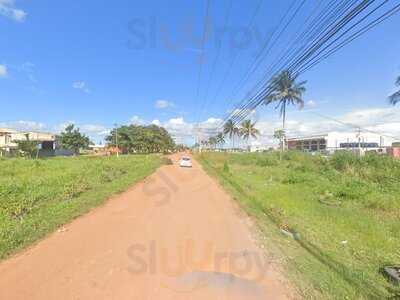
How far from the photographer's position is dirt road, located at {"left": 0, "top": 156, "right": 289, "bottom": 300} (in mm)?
4742

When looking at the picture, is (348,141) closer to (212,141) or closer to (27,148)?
(212,141)

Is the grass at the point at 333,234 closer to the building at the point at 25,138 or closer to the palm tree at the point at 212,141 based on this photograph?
the building at the point at 25,138

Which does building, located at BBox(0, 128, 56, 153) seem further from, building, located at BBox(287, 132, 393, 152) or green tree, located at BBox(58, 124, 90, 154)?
building, located at BBox(287, 132, 393, 152)

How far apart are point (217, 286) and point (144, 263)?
5.00 feet

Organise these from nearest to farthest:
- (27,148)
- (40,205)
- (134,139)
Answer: (40,205), (27,148), (134,139)

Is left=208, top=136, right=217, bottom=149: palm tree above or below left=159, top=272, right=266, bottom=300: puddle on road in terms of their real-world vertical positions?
above

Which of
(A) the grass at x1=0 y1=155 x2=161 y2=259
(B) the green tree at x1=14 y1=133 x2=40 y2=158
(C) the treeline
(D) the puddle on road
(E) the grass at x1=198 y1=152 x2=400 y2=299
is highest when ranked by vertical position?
(C) the treeline

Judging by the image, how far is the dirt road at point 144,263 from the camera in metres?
4.74

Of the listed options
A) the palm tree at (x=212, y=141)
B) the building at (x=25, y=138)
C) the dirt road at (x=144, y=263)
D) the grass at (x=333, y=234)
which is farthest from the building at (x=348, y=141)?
the dirt road at (x=144, y=263)

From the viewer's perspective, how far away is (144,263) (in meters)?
5.88

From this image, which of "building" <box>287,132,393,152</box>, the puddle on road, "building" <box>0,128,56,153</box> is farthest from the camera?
"building" <box>287,132,393,152</box>

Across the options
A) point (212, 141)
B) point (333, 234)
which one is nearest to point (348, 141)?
point (212, 141)

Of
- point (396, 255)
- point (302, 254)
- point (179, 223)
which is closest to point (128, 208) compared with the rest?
point (179, 223)

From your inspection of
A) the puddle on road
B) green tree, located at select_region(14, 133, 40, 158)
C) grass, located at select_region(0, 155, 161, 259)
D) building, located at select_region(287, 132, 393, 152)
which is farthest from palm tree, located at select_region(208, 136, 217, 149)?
the puddle on road
